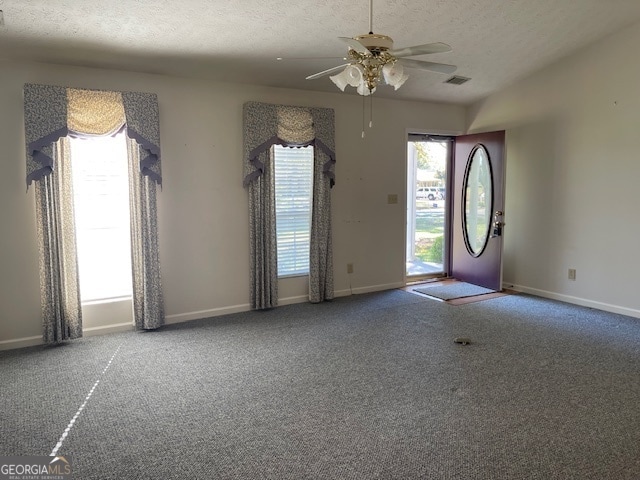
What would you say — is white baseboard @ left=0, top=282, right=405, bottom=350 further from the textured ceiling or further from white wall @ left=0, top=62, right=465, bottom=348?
the textured ceiling

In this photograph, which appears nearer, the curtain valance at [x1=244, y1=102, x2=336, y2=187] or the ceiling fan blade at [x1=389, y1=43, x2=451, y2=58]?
the ceiling fan blade at [x1=389, y1=43, x2=451, y2=58]

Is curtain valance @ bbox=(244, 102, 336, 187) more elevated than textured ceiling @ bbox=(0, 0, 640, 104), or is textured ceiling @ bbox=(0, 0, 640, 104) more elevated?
textured ceiling @ bbox=(0, 0, 640, 104)

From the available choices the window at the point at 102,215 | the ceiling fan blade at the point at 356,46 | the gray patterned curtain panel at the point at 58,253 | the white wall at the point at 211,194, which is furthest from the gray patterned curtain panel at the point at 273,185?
the ceiling fan blade at the point at 356,46

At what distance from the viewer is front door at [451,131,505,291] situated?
570cm

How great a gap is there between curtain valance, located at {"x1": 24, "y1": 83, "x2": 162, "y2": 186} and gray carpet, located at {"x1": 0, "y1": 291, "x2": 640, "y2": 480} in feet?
5.32

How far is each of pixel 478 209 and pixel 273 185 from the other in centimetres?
290

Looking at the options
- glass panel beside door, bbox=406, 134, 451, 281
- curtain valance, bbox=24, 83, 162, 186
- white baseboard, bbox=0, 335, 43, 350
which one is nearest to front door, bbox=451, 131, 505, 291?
glass panel beside door, bbox=406, 134, 451, 281

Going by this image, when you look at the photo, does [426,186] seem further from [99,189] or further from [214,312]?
[99,189]

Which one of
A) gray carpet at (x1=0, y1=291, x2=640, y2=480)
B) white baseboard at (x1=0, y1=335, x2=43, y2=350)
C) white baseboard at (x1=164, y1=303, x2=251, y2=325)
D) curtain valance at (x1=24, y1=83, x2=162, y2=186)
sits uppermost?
curtain valance at (x1=24, y1=83, x2=162, y2=186)

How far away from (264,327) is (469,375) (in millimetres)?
1999

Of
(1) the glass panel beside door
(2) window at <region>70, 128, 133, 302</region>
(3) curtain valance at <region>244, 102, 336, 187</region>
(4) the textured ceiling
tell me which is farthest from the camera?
(1) the glass panel beside door

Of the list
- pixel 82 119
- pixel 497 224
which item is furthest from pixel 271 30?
pixel 497 224

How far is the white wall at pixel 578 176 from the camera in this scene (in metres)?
4.63

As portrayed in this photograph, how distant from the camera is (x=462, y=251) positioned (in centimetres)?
634
